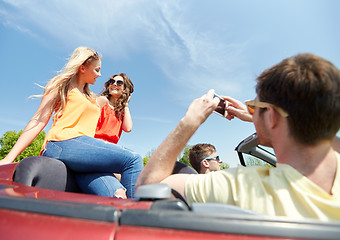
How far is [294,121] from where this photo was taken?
4.07ft

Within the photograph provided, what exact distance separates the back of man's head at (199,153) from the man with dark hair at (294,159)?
11.4ft

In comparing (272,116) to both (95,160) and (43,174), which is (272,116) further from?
(43,174)

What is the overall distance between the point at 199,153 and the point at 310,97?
3.78 meters

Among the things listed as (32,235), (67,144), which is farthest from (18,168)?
(32,235)

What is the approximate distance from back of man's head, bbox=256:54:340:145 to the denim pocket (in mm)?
1679

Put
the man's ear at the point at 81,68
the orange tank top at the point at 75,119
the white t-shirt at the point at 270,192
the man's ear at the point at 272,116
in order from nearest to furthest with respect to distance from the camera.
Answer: the white t-shirt at the point at 270,192 < the man's ear at the point at 272,116 < the orange tank top at the point at 75,119 < the man's ear at the point at 81,68

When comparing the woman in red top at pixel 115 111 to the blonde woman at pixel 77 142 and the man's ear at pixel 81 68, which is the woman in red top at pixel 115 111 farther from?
the blonde woman at pixel 77 142

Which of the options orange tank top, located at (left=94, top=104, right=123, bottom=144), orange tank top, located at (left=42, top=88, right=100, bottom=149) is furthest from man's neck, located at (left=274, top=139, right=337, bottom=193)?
orange tank top, located at (left=94, top=104, right=123, bottom=144)

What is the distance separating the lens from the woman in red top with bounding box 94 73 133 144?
136 inches

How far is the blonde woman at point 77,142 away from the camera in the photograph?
2.09 metres

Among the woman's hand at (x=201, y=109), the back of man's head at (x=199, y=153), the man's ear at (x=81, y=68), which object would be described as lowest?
the woman's hand at (x=201, y=109)

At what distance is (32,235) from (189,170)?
1.17 m

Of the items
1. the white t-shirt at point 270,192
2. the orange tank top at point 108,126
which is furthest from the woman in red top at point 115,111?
the white t-shirt at point 270,192

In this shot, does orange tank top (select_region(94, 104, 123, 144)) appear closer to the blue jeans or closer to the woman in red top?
the woman in red top
